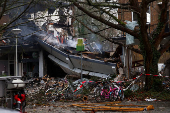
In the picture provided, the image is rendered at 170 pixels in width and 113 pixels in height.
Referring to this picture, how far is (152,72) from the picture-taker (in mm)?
16172

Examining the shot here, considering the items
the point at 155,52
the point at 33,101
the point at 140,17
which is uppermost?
the point at 140,17

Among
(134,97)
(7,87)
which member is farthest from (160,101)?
(7,87)

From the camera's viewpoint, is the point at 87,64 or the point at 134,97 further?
the point at 87,64

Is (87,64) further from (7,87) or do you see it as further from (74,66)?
(7,87)

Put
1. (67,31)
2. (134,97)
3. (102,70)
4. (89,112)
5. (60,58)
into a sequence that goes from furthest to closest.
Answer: (67,31)
(60,58)
(102,70)
(134,97)
(89,112)

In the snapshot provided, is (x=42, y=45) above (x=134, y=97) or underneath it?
above

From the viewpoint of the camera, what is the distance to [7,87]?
8141mm

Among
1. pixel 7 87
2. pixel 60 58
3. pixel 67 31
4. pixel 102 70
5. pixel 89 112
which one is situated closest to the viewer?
pixel 7 87

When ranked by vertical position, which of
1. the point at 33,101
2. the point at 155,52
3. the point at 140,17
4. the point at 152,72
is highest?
the point at 140,17

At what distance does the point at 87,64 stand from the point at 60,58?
5552 millimetres

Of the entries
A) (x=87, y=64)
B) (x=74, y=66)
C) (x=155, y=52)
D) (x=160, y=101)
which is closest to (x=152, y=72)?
(x=155, y=52)

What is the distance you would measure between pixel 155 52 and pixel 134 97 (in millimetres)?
3085

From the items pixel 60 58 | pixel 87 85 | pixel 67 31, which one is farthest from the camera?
pixel 67 31

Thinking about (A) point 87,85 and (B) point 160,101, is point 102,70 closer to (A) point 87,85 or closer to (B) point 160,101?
(A) point 87,85
